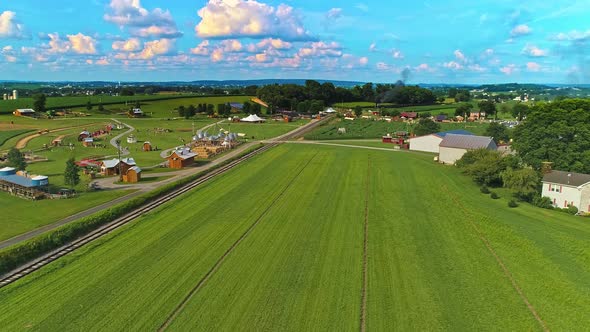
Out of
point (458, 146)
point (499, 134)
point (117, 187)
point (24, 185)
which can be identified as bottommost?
point (117, 187)

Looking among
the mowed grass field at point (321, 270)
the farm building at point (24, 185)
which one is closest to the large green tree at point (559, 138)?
the mowed grass field at point (321, 270)

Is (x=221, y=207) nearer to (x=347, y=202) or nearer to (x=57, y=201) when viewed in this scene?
(x=347, y=202)

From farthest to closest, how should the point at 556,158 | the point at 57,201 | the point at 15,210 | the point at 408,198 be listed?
the point at 556,158 → the point at 408,198 → the point at 57,201 → the point at 15,210

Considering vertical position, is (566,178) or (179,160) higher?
(566,178)

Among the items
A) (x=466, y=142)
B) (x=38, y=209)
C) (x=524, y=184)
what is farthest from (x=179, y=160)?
(x=524, y=184)

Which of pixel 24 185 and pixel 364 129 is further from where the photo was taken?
pixel 364 129

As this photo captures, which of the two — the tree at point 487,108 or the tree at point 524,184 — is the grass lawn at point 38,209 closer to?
the tree at point 524,184

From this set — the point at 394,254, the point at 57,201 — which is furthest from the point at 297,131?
the point at 394,254

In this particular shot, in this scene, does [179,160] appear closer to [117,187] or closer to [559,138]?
[117,187]
